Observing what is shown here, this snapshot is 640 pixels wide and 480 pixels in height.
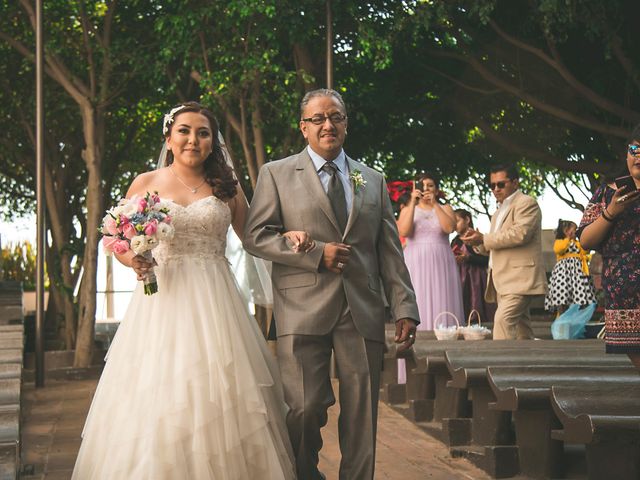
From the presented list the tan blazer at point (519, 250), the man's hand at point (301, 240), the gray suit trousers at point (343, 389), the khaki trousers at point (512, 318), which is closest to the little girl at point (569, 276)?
the khaki trousers at point (512, 318)

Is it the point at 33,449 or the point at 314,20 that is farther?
the point at 314,20

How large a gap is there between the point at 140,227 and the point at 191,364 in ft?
2.54

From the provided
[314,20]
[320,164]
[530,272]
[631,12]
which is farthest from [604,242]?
[631,12]

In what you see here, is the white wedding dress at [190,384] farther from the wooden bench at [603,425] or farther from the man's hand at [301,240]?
the wooden bench at [603,425]

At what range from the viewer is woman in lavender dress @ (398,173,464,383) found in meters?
11.7

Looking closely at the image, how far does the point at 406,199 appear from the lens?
1388cm

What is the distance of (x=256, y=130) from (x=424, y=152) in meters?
5.09

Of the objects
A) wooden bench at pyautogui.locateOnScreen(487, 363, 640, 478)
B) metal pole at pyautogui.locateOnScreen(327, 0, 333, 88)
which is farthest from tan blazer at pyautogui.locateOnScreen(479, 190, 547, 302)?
metal pole at pyautogui.locateOnScreen(327, 0, 333, 88)

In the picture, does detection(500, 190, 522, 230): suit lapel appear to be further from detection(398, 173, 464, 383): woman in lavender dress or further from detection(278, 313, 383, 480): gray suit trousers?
detection(278, 313, 383, 480): gray suit trousers

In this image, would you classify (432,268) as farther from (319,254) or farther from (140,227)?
(140,227)

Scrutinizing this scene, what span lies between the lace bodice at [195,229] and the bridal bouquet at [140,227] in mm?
197

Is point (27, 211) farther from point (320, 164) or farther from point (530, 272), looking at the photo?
point (320, 164)

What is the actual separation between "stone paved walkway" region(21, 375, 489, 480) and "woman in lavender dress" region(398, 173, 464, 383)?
1172 millimetres

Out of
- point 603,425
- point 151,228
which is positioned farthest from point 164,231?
point 603,425
